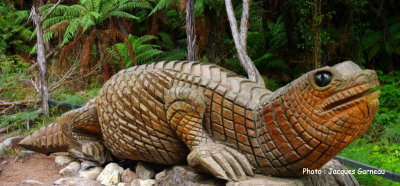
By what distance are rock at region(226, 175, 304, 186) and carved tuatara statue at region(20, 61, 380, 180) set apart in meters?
0.05

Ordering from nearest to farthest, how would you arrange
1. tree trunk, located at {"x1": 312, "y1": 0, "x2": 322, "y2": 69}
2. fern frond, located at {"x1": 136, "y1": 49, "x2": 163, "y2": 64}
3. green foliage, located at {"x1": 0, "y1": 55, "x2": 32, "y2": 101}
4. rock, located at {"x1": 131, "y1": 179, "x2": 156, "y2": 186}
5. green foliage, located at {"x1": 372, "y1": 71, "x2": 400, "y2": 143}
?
rock, located at {"x1": 131, "y1": 179, "x2": 156, "y2": 186} < green foliage, located at {"x1": 372, "y1": 71, "x2": 400, "y2": 143} < tree trunk, located at {"x1": 312, "y1": 0, "x2": 322, "y2": 69} < green foliage, located at {"x1": 0, "y1": 55, "x2": 32, "y2": 101} < fern frond, located at {"x1": 136, "y1": 49, "x2": 163, "y2": 64}

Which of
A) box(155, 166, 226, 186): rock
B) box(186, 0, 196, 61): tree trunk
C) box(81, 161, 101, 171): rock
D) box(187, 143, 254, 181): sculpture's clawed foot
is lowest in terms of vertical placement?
box(81, 161, 101, 171): rock

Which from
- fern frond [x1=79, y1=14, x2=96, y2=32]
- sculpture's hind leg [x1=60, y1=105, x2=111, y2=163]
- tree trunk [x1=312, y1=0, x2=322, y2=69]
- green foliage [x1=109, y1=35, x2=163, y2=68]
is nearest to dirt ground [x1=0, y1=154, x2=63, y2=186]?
sculpture's hind leg [x1=60, y1=105, x2=111, y2=163]

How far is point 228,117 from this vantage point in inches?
105

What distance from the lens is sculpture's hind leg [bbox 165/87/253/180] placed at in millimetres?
2500

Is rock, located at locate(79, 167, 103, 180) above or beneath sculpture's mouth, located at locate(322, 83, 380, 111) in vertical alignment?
beneath

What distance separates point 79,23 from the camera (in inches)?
360

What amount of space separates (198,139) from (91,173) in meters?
1.47

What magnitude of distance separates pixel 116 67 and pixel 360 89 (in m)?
7.32

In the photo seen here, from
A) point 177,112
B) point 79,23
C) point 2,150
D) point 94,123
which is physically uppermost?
point 79,23

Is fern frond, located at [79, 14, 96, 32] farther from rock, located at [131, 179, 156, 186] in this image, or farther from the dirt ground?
rock, located at [131, 179, 156, 186]

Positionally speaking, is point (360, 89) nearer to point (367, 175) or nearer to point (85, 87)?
point (367, 175)

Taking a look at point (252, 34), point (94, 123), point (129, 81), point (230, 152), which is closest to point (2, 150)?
point (94, 123)

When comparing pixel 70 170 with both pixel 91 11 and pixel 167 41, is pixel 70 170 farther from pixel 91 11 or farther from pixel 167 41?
pixel 167 41
